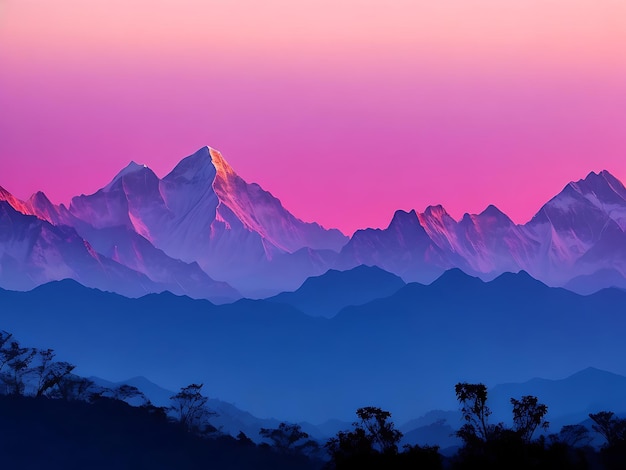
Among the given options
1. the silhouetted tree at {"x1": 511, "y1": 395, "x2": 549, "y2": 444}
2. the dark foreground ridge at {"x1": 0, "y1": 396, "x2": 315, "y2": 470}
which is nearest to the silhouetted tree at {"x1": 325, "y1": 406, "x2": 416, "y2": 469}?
the silhouetted tree at {"x1": 511, "y1": 395, "x2": 549, "y2": 444}

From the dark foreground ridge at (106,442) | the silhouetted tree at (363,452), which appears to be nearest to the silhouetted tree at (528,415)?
the silhouetted tree at (363,452)

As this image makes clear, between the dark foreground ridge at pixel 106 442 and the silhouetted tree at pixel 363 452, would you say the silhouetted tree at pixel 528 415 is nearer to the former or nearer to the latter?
the silhouetted tree at pixel 363 452

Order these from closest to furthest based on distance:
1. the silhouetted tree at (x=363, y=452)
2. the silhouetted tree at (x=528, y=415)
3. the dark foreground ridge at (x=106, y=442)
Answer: the silhouetted tree at (x=363, y=452), the silhouetted tree at (x=528, y=415), the dark foreground ridge at (x=106, y=442)

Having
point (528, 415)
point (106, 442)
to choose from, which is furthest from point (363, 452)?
point (106, 442)

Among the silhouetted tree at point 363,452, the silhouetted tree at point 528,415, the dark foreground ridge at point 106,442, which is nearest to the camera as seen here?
the silhouetted tree at point 363,452

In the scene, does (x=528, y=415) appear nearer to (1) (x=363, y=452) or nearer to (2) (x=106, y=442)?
(1) (x=363, y=452)

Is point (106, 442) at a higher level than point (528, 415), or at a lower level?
higher

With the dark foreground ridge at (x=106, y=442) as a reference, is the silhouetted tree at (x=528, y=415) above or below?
below

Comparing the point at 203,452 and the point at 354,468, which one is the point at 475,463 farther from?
the point at 203,452

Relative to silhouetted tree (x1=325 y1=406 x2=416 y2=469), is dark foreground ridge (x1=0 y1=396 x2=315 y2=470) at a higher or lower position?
higher

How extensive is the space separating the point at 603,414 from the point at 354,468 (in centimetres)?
9168

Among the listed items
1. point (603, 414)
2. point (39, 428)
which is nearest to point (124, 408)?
point (39, 428)

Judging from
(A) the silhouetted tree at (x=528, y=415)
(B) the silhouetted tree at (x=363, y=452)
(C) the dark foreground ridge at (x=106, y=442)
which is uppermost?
(C) the dark foreground ridge at (x=106, y=442)

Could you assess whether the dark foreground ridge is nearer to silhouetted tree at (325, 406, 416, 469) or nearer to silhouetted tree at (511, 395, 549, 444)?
silhouetted tree at (325, 406, 416, 469)
